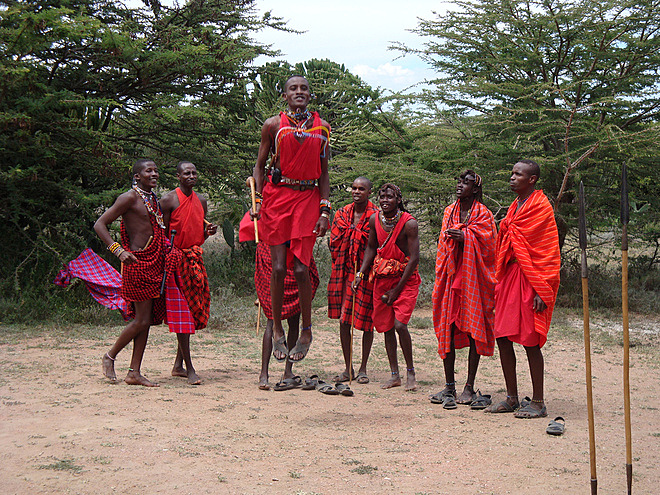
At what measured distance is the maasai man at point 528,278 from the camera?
529cm

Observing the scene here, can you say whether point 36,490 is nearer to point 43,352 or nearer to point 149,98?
point 43,352

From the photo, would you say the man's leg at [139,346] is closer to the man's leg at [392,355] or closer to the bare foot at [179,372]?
the bare foot at [179,372]

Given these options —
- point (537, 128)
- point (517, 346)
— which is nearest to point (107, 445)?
point (517, 346)

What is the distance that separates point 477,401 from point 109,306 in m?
5.20

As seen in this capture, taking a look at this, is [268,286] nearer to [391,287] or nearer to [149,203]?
[391,287]

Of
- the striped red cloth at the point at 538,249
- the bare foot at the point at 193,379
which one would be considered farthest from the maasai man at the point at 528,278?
the bare foot at the point at 193,379

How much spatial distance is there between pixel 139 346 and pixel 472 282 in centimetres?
305

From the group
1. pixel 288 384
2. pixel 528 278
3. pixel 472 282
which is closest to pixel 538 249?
pixel 528 278

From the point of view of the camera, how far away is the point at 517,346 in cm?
879

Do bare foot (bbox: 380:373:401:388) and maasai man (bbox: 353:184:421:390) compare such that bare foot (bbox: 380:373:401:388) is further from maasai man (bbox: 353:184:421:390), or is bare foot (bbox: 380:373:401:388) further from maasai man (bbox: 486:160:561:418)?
maasai man (bbox: 486:160:561:418)

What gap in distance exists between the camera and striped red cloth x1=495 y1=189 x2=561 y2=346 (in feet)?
17.3

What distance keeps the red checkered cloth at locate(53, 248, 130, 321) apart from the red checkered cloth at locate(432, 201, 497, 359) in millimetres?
4721

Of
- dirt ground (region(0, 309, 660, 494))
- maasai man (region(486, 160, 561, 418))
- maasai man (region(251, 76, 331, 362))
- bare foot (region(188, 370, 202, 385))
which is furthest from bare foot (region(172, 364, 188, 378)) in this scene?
maasai man (region(486, 160, 561, 418))

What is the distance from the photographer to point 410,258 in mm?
6305
